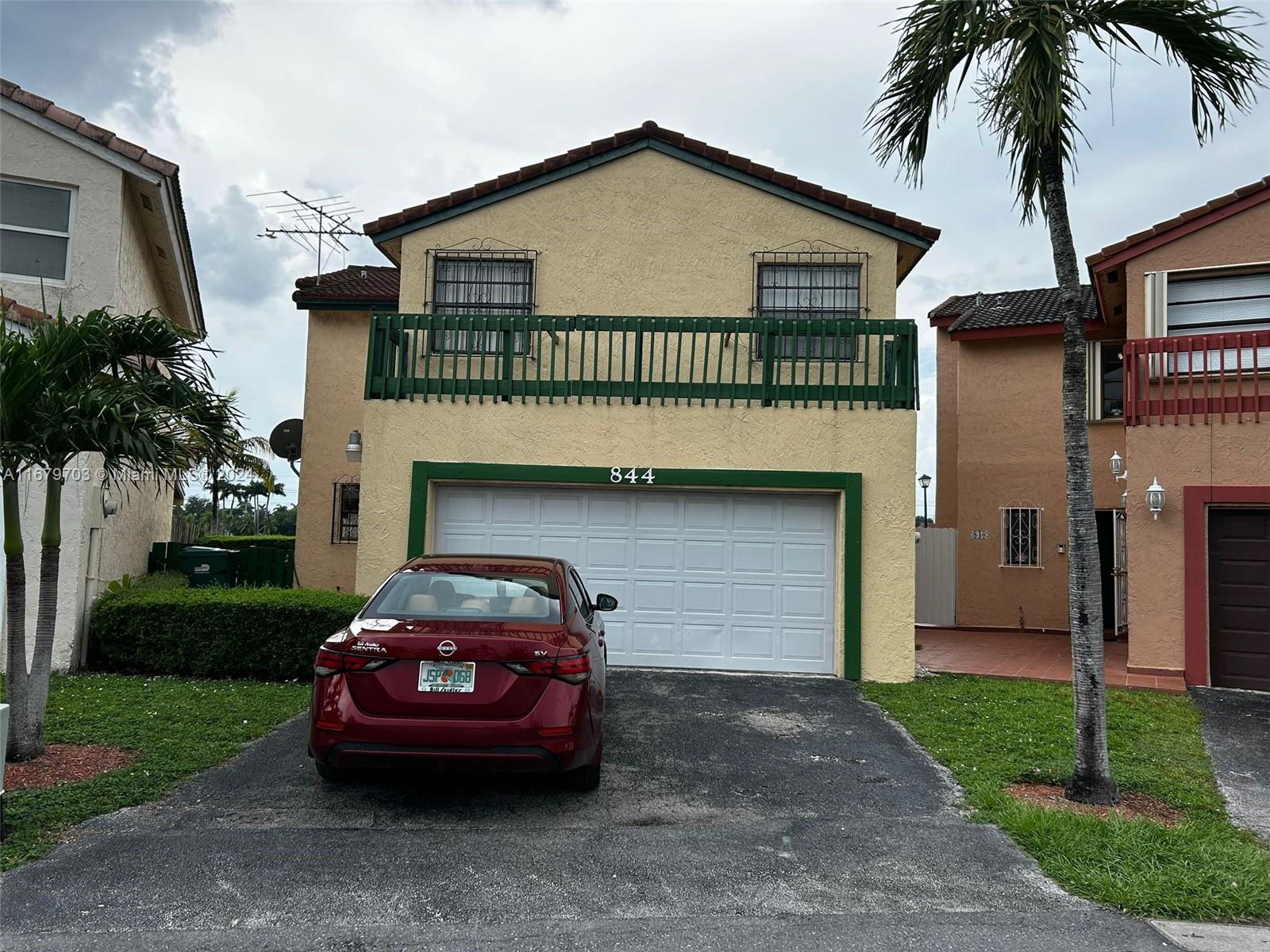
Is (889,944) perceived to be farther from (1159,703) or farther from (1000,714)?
(1159,703)

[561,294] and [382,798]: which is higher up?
[561,294]

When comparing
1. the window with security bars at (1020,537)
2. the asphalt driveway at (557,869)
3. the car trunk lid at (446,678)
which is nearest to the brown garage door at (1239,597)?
the asphalt driveway at (557,869)

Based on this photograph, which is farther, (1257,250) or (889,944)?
(1257,250)

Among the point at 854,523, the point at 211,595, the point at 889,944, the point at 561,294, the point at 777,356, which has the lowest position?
the point at 889,944

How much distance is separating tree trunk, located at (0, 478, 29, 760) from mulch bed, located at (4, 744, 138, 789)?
0.18 metres

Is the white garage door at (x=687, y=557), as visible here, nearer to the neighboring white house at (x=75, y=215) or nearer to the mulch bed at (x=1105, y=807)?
the neighboring white house at (x=75, y=215)

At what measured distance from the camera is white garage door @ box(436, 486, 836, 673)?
10.2 meters

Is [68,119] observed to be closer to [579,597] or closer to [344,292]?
[344,292]

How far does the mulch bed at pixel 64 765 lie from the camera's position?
5.54 metres

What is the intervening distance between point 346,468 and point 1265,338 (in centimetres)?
1247

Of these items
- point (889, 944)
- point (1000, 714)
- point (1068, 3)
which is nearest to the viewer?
point (889, 944)

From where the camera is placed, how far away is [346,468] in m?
14.8

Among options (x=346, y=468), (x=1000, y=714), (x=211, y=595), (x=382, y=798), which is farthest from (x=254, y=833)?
(x=346, y=468)

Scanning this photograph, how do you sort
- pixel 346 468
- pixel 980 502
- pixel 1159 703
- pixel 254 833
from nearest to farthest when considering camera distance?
1. pixel 254 833
2. pixel 1159 703
3. pixel 346 468
4. pixel 980 502
